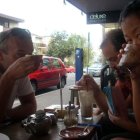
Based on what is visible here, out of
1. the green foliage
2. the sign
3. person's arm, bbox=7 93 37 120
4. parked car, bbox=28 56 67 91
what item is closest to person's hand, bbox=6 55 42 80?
person's arm, bbox=7 93 37 120

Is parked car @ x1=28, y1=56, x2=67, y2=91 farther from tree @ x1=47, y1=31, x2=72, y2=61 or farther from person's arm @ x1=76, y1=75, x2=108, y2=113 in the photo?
person's arm @ x1=76, y1=75, x2=108, y2=113

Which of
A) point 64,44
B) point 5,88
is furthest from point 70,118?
point 64,44

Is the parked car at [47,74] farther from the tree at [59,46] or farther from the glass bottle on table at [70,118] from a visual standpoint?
the glass bottle on table at [70,118]

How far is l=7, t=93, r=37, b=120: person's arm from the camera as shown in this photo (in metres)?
1.73

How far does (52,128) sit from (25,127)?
6.7 inches

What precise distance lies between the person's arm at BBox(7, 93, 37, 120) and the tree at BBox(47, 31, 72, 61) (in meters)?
13.2

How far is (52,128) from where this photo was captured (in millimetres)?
1486

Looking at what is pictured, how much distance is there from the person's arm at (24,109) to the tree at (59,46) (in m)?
13.2

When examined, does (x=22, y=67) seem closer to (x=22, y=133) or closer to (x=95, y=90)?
(x=22, y=133)

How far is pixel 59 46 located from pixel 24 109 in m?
15.1

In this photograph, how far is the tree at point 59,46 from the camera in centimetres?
1562

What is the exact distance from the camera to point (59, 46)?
1684cm

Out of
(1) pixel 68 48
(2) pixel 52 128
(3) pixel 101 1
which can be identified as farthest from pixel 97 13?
(1) pixel 68 48

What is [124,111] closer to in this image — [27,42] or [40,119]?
[40,119]
